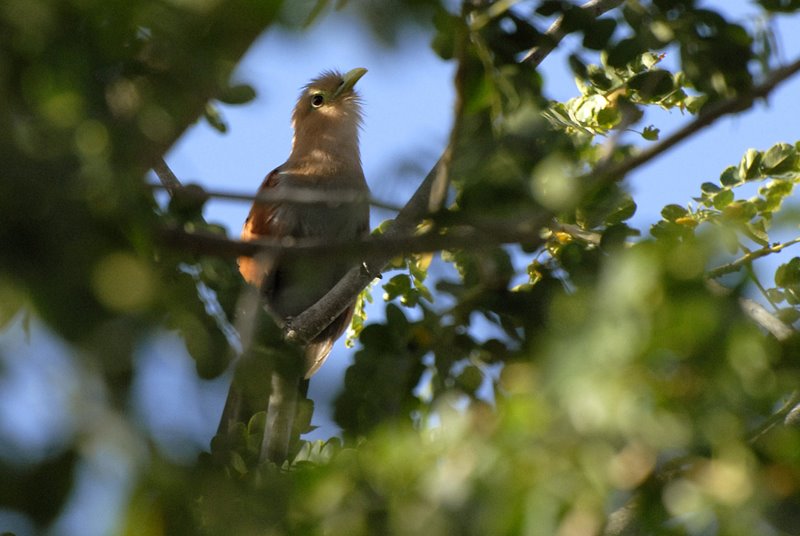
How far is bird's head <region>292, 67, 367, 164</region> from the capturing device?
6.18 metres

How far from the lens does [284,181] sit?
19.0ft

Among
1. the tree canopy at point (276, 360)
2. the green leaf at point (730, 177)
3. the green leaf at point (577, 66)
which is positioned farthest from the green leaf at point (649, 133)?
the tree canopy at point (276, 360)

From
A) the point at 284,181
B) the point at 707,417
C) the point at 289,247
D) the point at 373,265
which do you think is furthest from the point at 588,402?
the point at 284,181

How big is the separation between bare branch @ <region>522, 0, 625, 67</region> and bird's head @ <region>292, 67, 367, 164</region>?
10.1 ft

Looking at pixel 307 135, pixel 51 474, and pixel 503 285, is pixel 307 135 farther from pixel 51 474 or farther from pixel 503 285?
pixel 51 474

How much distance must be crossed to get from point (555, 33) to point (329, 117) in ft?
13.4

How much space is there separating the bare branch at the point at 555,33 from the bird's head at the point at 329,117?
3071 millimetres

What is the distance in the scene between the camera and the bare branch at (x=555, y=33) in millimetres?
2223

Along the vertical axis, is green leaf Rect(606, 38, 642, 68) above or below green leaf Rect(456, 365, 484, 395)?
above

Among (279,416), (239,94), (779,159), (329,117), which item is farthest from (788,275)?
(329,117)

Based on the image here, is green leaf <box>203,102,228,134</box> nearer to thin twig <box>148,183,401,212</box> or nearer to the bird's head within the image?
thin twig <box>148,183,401,212</box>

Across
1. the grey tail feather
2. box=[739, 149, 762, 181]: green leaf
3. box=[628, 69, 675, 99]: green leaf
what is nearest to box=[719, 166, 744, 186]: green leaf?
box=[739, 149, 762, 181]: green leaf

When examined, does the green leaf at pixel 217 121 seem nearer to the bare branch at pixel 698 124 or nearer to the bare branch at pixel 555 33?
the bare branch at pixel 555 33

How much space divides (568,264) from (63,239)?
56.1 inches
